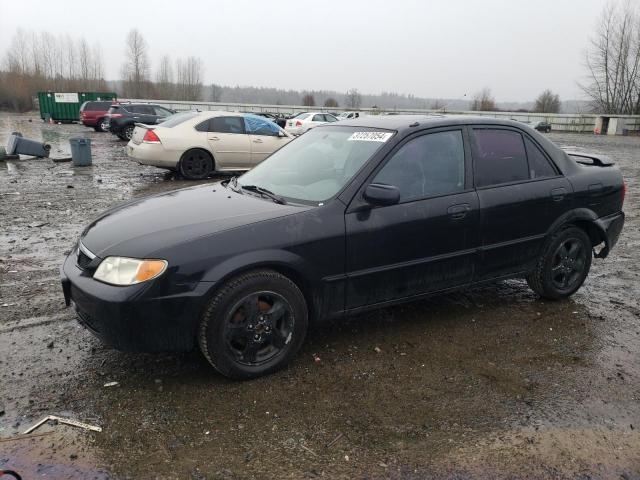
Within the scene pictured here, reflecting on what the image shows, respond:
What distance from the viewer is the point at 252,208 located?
340 cm

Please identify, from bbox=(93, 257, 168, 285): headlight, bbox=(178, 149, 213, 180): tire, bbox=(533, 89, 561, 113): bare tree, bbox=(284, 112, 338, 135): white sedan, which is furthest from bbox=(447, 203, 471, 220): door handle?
bbox=(533, 89, 561, 113): bare tree

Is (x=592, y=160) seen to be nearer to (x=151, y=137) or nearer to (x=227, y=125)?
(x=227, y=125)

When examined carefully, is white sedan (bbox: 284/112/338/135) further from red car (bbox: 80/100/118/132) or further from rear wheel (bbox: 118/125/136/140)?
red car (bbox: 80/100/118/132)

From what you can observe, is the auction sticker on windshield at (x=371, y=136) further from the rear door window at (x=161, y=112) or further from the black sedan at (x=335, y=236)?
the rear door window at (x=161, y=112)

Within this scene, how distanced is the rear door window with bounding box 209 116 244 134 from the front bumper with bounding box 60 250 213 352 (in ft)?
28.8

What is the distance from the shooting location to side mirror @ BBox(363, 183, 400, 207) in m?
3.32

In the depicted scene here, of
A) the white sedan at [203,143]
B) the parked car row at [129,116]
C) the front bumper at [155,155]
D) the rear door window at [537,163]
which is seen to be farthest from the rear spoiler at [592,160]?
the parked car row at [129,116]

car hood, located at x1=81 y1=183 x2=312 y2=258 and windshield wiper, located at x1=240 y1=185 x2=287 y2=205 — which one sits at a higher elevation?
windshield wiper, located at x1=240 y1=185 x2=287 y2=205

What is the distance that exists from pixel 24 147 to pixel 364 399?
1525cm

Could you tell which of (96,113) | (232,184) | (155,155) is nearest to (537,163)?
(232,184)

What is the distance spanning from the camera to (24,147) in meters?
14.8

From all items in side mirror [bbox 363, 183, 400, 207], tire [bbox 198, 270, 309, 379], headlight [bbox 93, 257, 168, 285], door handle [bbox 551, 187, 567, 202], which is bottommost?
tire [bbox 198, 270, 309, 379]

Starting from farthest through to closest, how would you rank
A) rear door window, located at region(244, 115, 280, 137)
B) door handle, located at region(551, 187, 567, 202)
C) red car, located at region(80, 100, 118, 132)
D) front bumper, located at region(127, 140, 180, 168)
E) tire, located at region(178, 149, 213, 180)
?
red car, located at region(80, 100, 118, 132), rear door window, located at region(244, 115, 280, 137), tire, located at region(178, 149, 213, 180), front bumper, located at region(127, 140, 180, 168), door handle, located at region(551, 187, 567, 202)

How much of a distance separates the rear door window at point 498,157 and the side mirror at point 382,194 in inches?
37.6
